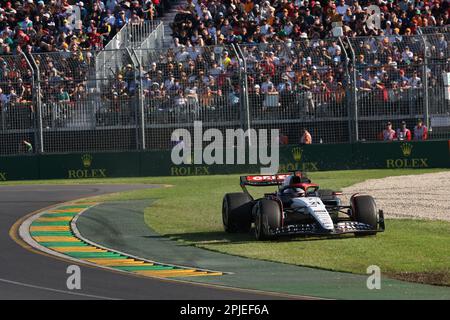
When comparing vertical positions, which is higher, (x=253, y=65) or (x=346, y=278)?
(x=253, y=65)

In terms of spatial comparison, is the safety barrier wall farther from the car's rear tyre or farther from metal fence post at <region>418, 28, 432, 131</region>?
the car's rear tyre

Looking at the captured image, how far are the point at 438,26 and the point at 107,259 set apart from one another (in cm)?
2039

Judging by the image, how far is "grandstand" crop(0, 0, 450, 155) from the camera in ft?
110

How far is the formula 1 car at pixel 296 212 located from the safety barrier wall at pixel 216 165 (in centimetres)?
1419

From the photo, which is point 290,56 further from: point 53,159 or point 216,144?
point 53,159

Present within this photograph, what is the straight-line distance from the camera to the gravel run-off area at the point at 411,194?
73.5 ft

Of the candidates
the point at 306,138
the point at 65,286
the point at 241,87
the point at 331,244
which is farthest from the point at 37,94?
the point at 65,286

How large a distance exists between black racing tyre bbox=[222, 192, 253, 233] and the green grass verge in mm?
217

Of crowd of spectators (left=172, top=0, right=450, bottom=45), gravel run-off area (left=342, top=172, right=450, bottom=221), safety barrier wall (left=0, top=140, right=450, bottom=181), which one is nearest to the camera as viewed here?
gravel run-off area (left=342, top=172, right=450, bottom=221)

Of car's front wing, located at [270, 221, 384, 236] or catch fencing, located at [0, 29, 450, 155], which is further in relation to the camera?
catch fencing, located at [0, 29, 450, 155]

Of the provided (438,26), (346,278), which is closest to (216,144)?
(438,26)

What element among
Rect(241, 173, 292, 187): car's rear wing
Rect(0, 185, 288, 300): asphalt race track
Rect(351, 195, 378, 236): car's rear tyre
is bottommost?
Rect(0, 185, 288, 300): asphalt race track

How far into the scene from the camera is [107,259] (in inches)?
674

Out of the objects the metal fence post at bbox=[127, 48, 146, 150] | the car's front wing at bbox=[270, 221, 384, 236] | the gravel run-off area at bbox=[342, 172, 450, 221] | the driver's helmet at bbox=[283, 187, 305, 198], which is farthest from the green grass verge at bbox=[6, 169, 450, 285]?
the metal fence post at bbox=[127, 48, 146, 150]
